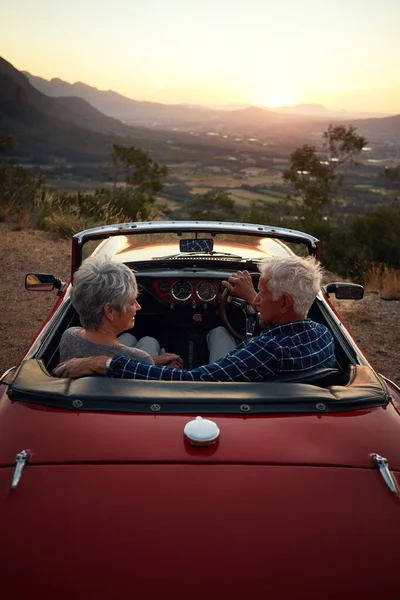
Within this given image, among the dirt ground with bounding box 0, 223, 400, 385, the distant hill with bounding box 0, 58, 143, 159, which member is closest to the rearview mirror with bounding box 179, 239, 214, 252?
the dirt ground with bounding box 0, 223, 400, 385

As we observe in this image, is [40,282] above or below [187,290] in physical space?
above

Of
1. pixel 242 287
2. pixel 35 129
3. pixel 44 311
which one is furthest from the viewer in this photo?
pixel 35 129

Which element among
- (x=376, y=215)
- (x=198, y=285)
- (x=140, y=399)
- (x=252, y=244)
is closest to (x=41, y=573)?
(x=140, y=399)

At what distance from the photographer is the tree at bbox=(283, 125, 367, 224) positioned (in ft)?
125

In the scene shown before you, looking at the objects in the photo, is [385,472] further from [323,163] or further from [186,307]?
[323,163]

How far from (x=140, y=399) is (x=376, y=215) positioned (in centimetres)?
2546

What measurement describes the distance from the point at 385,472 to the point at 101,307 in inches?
55.1

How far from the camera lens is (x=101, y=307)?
8.21ft

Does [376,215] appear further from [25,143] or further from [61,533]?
[25,143]

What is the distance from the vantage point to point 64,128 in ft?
443

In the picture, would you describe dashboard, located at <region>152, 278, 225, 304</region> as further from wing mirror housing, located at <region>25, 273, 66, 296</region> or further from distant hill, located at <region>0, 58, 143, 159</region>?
distant hill, located at <region>0, 58, 143, 159</region>

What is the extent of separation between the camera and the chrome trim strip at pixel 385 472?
1.69 metres

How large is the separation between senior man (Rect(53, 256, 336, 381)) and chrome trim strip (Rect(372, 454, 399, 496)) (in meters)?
0.67

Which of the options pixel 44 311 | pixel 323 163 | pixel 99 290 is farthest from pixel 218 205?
pixel 99 290
